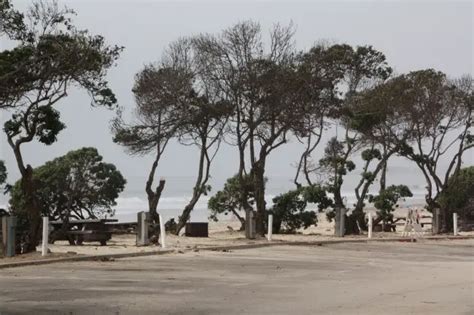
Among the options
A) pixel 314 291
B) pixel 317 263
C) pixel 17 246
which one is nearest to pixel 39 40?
pixel 17 246

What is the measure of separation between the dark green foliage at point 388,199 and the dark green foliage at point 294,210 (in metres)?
2.86

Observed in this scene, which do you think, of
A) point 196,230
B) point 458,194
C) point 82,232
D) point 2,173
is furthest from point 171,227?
point 458,194

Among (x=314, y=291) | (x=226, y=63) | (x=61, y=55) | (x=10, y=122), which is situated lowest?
(x=314, y=291)

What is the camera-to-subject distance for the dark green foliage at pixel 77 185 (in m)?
29.3

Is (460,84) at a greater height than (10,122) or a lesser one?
greater

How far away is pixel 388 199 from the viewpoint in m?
33.9

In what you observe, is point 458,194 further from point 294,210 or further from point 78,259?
point 78,259

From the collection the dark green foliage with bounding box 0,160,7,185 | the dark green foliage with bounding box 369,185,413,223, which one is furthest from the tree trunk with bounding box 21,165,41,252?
the dark green foliage with bounding box 369,185,413,223

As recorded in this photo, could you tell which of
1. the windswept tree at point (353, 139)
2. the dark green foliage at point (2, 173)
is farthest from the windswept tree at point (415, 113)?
the dark green foliage at point (2, 173)

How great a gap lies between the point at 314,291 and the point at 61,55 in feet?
29.2

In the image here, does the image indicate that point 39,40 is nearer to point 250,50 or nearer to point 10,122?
point 10,122

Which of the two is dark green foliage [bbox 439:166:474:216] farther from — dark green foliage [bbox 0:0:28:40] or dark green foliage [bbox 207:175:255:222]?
dark green foliage [bbox 0:0:28:40]

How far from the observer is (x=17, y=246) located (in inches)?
725

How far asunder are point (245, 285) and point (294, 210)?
20557mm
